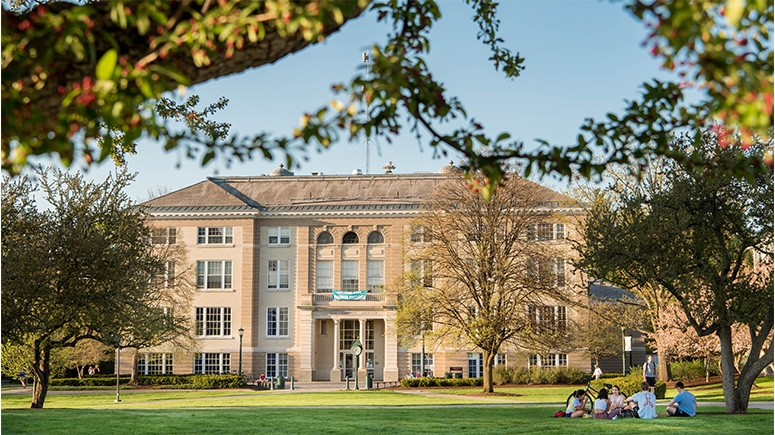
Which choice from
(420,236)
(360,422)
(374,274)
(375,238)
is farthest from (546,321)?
(360,422)

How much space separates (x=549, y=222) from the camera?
4062 centimetres

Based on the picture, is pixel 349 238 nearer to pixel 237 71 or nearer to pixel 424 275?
pixel 424 275

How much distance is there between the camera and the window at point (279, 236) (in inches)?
2196

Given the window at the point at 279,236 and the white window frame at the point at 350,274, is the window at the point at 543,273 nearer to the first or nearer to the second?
the white window frame at the point at 350,274

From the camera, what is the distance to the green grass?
16.6 meters

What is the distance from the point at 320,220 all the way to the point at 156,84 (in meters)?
51.7

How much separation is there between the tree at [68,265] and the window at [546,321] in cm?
1832

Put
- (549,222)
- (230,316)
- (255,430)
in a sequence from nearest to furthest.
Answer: (255,430) → (549,222) → (230,316)

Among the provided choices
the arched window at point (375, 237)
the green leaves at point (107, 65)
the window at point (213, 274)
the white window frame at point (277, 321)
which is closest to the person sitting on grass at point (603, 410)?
the green leaves at point (107, 65)

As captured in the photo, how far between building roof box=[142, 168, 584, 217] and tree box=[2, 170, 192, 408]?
2906 cm

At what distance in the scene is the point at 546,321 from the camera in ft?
129

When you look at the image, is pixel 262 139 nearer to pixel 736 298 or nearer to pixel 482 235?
pixel 736 298

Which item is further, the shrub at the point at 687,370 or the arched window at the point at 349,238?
the arched window at the point at 349,238

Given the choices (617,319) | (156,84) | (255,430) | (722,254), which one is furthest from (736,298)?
(617,319)
